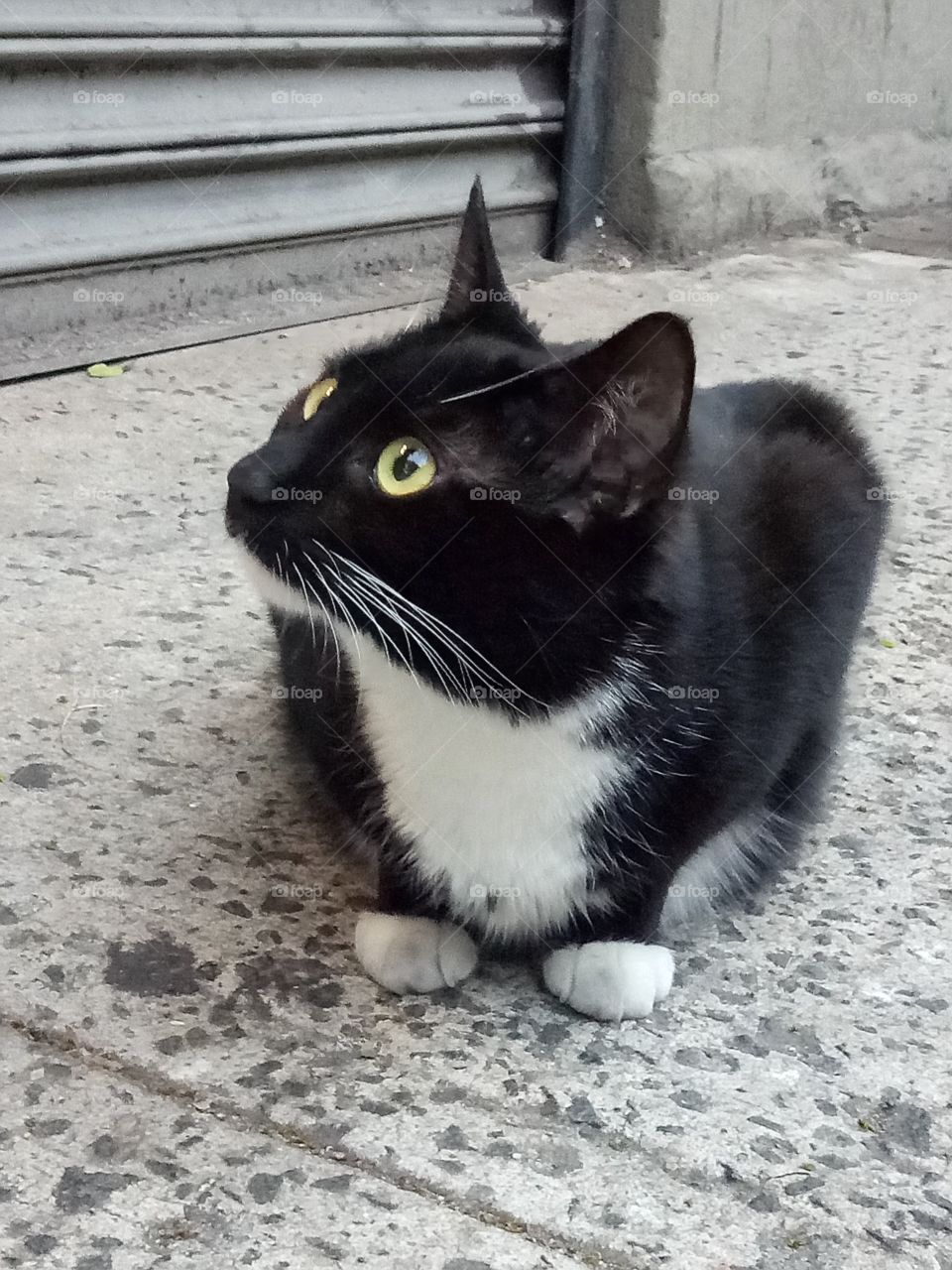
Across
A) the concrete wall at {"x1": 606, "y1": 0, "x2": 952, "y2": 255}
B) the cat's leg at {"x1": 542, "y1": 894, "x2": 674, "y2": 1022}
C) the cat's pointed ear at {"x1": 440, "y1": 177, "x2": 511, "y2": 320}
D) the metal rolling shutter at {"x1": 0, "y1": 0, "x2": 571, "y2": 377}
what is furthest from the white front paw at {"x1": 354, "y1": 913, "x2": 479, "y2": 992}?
the concrete wall at {"x1": 606, "y1": 0, "x2": 952, "y2": 255}

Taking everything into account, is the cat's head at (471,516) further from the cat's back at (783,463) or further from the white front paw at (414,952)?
the white front paw at (414,952)

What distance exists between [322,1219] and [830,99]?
5.54 m

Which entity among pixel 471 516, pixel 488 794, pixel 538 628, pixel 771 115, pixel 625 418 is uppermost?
pixel 771 115

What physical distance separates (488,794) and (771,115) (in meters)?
4.70

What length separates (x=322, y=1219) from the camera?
135 cm

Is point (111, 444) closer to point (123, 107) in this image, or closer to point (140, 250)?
point (140, 250)

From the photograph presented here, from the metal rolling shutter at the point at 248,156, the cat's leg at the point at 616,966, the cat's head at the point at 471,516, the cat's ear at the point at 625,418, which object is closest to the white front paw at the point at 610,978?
the cat's leg at the point at 616,966

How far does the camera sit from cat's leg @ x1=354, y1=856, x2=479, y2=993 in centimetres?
171

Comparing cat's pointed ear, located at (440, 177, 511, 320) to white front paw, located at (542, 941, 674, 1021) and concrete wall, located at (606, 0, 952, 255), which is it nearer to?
white front paw, located at (542, 941, 674, 1021)

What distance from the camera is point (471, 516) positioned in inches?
58.6

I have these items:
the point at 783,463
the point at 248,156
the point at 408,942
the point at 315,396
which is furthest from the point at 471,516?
the point at 248,156

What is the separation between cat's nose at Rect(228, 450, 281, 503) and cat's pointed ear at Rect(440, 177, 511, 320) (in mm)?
340

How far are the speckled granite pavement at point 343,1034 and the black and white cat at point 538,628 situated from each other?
0.11m

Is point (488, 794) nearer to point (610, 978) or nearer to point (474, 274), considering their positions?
point (610, 978)
